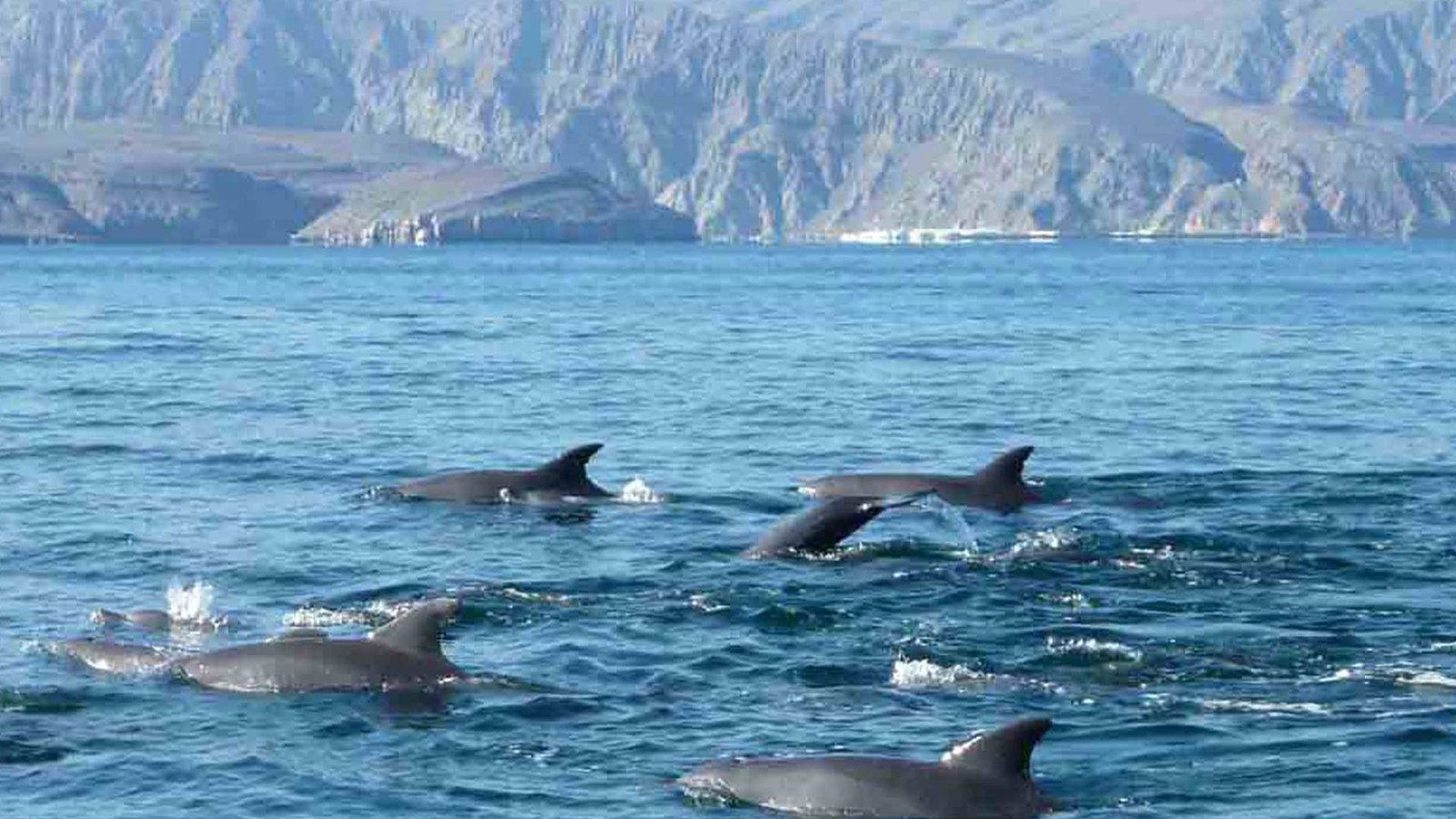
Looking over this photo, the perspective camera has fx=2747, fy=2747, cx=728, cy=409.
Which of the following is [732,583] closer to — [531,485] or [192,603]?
[192,603]

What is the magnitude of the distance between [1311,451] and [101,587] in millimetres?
22960

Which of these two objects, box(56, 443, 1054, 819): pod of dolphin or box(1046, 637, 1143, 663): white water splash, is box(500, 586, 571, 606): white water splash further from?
box(1046, 637, 1143, 663): white water splash

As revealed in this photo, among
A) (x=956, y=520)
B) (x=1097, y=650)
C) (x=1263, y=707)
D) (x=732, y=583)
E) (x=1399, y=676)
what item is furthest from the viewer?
(x=956, y=520)

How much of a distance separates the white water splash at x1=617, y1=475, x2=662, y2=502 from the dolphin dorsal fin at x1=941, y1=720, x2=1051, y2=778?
18109mm

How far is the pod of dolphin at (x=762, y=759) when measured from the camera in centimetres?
1875

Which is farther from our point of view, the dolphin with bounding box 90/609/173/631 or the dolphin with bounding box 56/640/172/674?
the dolphin with bounding box 90/609/173/631

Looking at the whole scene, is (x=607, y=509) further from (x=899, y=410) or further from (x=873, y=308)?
(x=873, y=308)

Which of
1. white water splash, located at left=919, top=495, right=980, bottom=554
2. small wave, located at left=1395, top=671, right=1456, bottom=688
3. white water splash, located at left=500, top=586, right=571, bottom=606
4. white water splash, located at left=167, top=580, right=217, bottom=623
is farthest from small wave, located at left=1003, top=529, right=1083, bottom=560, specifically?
white water splash, located at left=167, top=580, right=217, bottom=623

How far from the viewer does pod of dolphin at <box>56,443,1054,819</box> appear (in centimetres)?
1875

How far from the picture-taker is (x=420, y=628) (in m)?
22.8

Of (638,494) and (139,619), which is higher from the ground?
(139,619)

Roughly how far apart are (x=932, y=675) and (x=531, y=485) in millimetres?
13811

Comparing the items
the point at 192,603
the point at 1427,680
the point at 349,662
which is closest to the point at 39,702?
the point at 349,662

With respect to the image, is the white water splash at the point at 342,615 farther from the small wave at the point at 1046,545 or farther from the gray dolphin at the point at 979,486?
the gray dolphin at the point at 979,486
